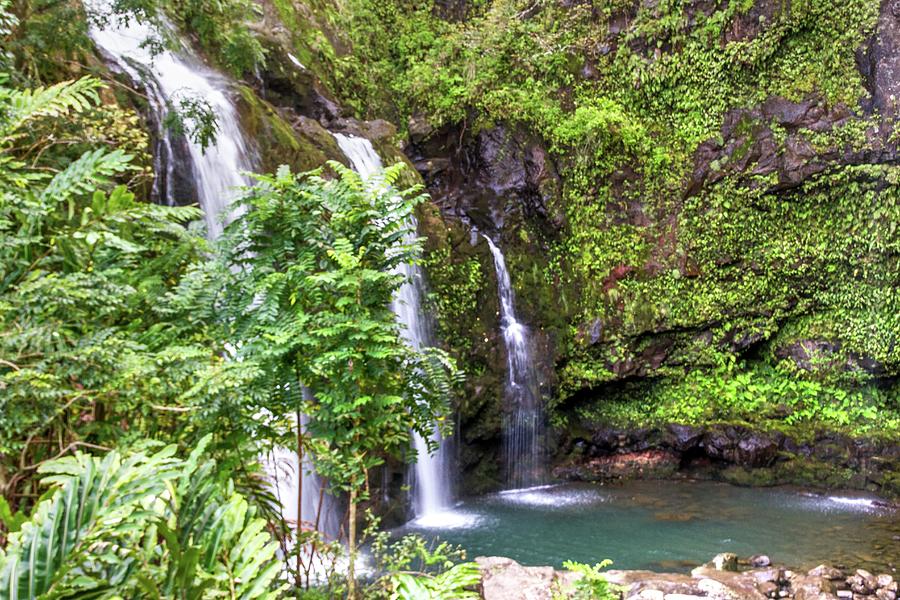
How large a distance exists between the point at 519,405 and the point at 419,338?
2.62 m

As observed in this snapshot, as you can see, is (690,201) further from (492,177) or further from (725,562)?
(725,562)

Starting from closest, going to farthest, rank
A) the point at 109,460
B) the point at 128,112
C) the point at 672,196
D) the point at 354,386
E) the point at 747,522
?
the point at 109,460
the point at 354,386
the point at 128,112
the point at 747,522
the point at 672,196

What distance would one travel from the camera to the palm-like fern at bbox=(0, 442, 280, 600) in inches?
66.7

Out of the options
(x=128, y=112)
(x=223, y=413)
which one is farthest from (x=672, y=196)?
(x=223, y=413)

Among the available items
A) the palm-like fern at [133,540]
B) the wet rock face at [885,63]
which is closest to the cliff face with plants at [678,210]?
the wet rock face at [885,63]

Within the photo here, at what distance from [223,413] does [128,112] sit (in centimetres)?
299

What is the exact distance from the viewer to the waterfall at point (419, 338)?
29.3ft

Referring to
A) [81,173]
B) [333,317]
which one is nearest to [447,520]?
[333,317]

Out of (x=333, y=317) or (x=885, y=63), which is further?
(x=885, y=63)

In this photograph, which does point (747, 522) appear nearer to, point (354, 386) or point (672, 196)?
point (672, 196)

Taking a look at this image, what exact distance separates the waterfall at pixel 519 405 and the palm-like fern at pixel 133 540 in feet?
28.0

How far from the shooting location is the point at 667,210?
11836 mm

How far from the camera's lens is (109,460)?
6.40 feet

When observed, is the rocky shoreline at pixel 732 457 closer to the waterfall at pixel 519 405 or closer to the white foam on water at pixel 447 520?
the waterfall at pixel 519 405
